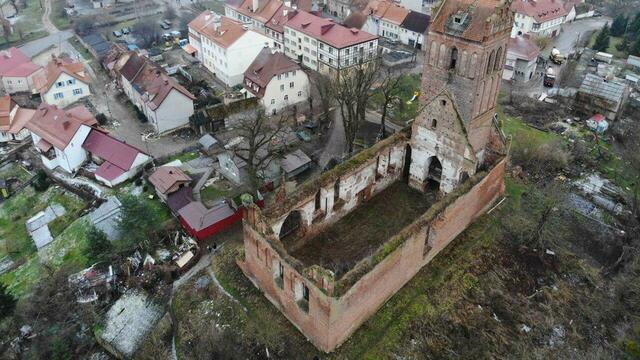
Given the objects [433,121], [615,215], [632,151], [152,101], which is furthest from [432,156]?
[152,101]

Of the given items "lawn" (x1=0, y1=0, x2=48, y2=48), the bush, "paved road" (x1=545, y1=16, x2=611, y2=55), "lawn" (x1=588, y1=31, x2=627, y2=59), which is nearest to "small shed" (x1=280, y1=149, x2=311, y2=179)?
the bush

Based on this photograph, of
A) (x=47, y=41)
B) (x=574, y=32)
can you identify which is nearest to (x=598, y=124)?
(x=574, y=32)

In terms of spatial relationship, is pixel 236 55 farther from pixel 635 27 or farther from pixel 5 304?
pixel 635 27

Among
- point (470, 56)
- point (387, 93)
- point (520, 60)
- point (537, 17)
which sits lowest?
point (520, 60)

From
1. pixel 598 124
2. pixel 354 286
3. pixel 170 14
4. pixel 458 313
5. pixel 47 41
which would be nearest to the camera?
pixel 354 286

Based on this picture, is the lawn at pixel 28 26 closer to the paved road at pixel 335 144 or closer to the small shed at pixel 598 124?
the paved road at pixel 335 144

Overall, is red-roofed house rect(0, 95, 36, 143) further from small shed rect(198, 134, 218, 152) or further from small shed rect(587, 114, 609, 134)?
small shed rect(587, 114, 609, 134)
